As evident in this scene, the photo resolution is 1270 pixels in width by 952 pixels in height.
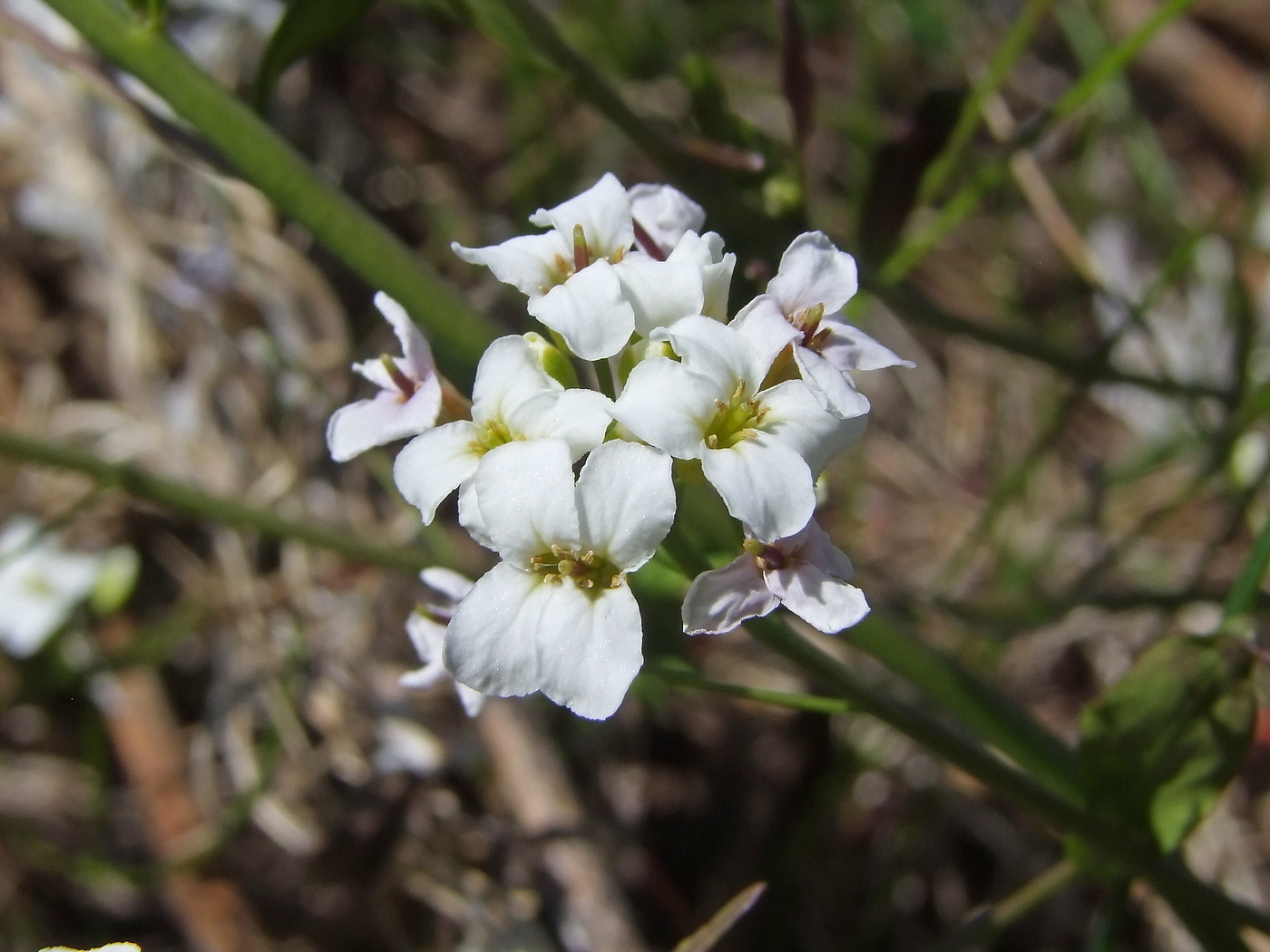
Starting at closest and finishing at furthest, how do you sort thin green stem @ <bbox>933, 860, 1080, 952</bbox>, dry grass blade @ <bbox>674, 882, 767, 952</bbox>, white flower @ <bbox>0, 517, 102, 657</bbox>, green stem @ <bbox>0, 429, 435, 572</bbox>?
dry grass blade @ <bbox>674, 882, 767, 952</bbox>, thin green stem @ <bbox>933, 860, 1080, 952</bbox>, green stem @ <bbox>0, 429, 435, 572</bbox>, white flower @ <bbox>0, 517, 102, 657</bbox>

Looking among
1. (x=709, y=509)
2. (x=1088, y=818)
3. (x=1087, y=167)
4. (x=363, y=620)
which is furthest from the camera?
(x=1087, y=167)

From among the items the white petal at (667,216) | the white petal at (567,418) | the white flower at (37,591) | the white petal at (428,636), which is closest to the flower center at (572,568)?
the white petal at (567,418)

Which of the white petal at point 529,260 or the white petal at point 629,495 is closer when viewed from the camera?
the white petal at point 629,495

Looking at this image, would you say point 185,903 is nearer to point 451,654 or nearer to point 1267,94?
point 451,654

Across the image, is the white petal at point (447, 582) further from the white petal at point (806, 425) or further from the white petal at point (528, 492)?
the white petal at point (806, 425)

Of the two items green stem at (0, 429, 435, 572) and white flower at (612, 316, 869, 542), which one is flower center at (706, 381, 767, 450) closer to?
white flower at (612, 316, 869, 542)

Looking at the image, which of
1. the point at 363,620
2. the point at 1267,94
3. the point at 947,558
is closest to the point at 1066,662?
the point at 947,558

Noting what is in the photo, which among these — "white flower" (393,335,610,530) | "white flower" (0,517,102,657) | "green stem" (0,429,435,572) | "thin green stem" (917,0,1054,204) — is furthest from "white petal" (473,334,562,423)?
"white flower" (0,517,102,657)
